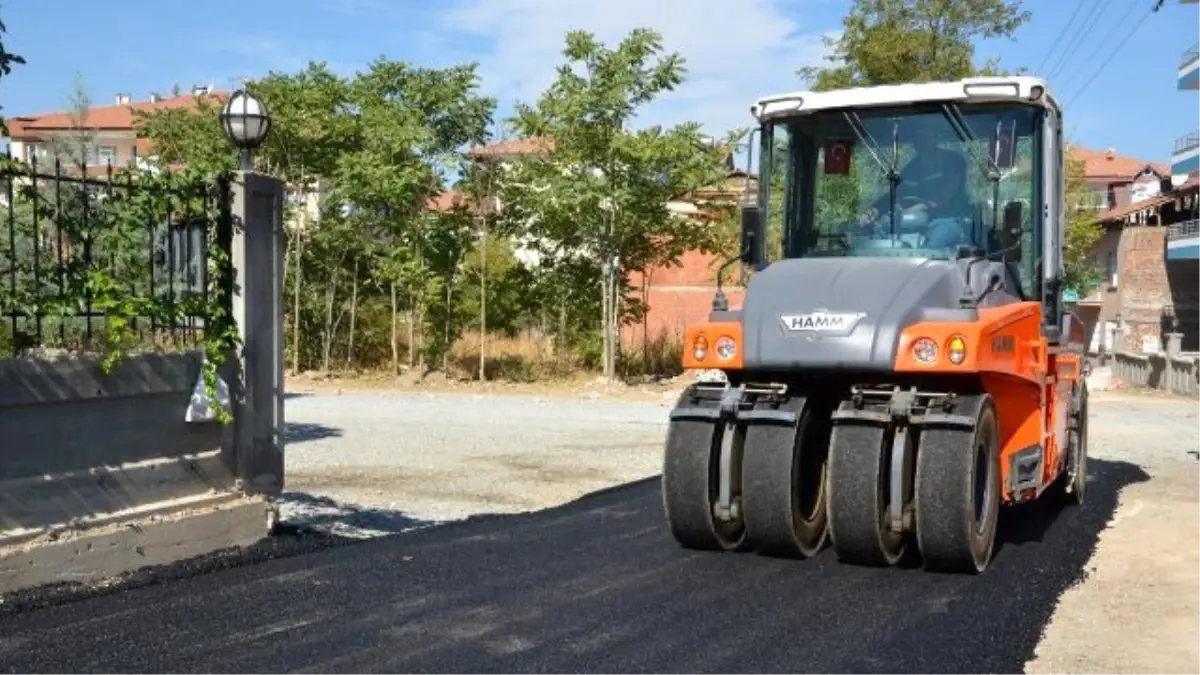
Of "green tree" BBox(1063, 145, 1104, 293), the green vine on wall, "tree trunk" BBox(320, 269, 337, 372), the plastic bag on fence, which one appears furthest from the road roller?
"green tree" BBox(1063, 145, 1104, 293)

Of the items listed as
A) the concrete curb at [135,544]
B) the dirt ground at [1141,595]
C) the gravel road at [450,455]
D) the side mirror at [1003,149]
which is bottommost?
the dirt ground at [1141,595]

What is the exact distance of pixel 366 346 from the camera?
2628 cm

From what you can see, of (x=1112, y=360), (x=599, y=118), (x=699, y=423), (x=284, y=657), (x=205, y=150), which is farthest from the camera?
(x=1112, y=360)

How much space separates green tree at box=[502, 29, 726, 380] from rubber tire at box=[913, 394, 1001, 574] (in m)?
16.2

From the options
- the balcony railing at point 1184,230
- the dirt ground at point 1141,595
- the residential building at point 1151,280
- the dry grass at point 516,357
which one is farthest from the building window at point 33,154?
the balcony railing at point 1184,230

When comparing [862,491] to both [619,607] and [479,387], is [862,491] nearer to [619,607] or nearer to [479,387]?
[619,607]

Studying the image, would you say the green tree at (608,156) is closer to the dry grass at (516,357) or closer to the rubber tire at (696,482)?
the dry grass at (516,357)

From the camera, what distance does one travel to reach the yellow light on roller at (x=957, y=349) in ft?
21.8

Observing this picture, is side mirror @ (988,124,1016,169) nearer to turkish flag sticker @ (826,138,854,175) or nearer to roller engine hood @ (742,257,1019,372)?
roller engine hood @ (742,257,1019,372)

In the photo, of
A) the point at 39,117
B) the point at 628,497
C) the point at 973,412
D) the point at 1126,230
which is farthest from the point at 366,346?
the point at 39,117

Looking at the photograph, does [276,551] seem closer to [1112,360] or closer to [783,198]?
[783,198]

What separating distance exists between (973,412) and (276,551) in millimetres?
4312

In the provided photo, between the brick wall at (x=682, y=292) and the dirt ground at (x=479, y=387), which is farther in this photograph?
the brick wall at (x=682, y=292)

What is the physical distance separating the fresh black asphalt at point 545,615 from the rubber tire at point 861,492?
0.56 feet
